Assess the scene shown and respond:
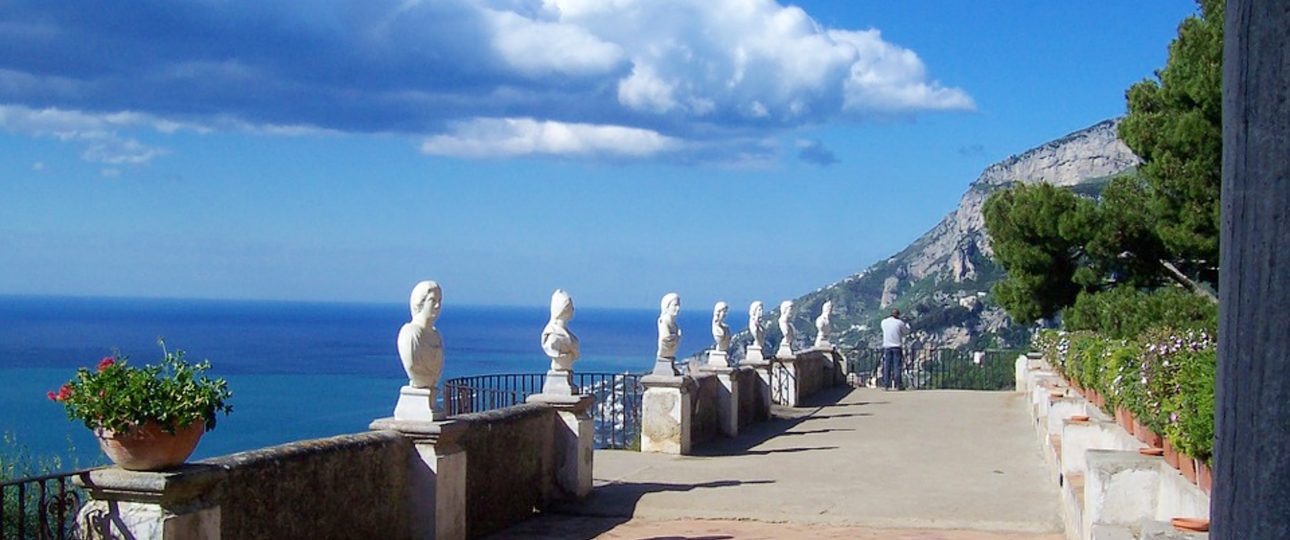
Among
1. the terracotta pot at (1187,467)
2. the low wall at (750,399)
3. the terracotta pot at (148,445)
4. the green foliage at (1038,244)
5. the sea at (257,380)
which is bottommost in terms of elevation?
the sea at (257,380)

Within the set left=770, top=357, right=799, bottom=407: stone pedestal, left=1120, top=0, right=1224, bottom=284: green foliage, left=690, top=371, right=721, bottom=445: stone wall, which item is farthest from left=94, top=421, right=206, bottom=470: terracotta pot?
left=770, top=357, right=799, bottom=407: stone pedestal

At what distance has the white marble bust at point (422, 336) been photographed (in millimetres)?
8898

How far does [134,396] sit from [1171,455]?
5.14 m

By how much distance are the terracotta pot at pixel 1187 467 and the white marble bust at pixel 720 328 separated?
34.7 feet

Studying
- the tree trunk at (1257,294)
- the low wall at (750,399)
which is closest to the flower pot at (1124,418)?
the tree trunk at (1257,294)

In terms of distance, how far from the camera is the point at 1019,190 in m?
21.7

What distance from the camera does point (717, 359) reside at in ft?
57.9

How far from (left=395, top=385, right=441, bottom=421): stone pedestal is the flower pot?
4614 millimetres

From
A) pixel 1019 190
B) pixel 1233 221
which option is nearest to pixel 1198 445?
pixel 1233 221

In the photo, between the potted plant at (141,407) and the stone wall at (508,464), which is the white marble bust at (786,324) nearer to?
the stone wall at (508,464)

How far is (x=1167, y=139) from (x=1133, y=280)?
140 inches

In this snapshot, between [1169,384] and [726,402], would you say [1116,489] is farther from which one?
[726,402]

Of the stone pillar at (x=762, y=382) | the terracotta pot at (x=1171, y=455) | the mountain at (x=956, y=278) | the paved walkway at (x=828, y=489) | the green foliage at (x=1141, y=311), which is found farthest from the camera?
the mountain at (x=956, y=278)

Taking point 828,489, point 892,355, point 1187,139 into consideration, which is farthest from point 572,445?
point 892,355
